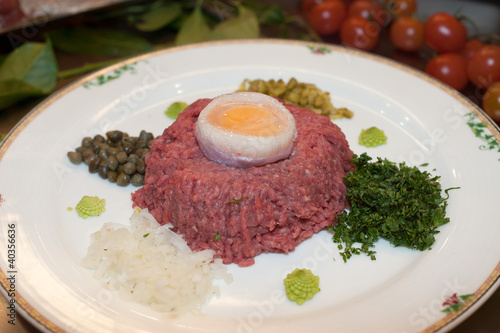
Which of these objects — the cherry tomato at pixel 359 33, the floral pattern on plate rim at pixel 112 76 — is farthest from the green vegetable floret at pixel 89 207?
the cherry tomato at pixel 359 33

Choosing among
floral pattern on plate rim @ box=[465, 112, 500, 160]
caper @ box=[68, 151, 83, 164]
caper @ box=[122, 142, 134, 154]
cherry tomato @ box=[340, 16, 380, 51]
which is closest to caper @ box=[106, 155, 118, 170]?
caper @ box=[122, 142, 134, 154]

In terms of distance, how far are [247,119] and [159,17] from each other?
13.1 feet

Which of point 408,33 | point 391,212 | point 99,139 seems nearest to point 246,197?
point 391,212

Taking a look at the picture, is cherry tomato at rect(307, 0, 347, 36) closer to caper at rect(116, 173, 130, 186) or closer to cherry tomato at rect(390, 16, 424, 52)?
cherry tomato at rect(390, 16, 424, 52)

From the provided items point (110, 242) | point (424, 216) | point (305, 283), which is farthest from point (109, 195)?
point (424, 216)

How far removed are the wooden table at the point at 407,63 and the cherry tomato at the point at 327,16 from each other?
0.70ft

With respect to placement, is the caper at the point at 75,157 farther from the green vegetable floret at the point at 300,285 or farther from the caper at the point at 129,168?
the green vegetable floret at the point at 300,285

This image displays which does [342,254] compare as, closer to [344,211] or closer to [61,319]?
[344,211]

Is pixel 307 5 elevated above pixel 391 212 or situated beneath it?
situated beneath

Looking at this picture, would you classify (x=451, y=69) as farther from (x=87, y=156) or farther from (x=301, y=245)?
(x=87, y=156)

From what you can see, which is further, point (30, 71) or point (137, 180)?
point (30, 71)

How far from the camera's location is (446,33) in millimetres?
6660

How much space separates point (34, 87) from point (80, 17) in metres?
2.03

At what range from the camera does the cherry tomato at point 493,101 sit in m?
5.83
